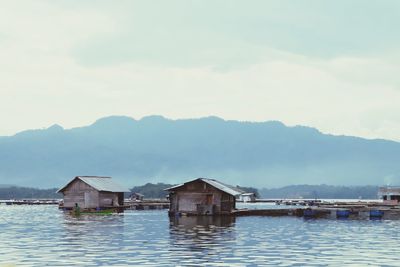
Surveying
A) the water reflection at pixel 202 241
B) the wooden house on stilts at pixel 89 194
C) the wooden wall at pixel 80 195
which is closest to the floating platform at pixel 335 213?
the water reflection at pixel 202 241

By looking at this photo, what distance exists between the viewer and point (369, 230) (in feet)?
242

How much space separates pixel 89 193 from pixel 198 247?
8110cm

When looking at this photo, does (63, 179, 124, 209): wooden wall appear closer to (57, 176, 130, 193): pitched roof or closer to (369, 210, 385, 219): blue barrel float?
(57, 176, 130, 193): pitched roof

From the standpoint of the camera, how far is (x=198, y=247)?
51.2 m

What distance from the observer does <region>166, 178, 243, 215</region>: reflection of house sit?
101688mm

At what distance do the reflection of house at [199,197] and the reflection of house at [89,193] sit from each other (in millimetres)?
28698

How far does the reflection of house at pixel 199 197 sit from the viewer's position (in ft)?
334

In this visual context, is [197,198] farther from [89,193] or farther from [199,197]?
[89,193]

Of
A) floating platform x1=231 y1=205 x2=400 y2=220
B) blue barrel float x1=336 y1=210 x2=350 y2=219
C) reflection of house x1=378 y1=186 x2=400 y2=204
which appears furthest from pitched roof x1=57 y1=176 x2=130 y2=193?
reflection of house x1=378 y1=186 x2=400 y2=204

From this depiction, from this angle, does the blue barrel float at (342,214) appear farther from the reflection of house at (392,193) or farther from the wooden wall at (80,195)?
the reflection of house at (392,193)

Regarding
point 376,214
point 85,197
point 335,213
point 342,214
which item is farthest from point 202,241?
point 85,197

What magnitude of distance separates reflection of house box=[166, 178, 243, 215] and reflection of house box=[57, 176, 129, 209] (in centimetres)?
2870

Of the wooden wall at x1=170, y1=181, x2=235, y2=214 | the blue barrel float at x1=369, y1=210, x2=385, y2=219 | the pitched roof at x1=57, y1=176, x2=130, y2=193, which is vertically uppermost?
the pitched roof at x1=57, y1=176, x2=130, y2=193

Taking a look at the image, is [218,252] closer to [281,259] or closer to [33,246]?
[281,259]
